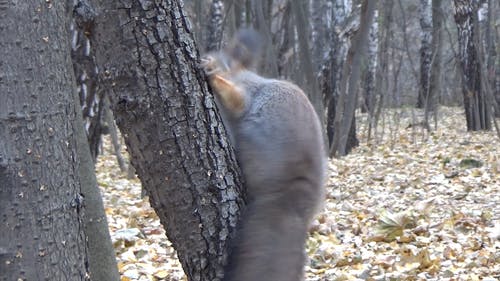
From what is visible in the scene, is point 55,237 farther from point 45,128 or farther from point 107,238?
point 107,238

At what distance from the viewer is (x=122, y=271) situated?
17.8 ft

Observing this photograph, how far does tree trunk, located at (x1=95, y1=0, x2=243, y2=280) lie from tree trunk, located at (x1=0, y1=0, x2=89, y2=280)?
25cm

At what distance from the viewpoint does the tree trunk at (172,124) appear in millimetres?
2750

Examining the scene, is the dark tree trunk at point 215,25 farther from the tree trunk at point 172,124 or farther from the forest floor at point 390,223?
the tree trunk at point 172,124

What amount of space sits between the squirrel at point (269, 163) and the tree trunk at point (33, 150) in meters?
0.56

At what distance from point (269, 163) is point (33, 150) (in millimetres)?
858

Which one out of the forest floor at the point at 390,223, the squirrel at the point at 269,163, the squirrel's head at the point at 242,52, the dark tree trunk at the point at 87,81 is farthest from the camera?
the dark tree trunk at the point at 87,81

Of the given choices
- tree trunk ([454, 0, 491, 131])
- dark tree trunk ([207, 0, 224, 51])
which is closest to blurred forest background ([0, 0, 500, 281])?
tree trunk ([454, 0, 491, 131])

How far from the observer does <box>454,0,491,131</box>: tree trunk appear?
1638 cm

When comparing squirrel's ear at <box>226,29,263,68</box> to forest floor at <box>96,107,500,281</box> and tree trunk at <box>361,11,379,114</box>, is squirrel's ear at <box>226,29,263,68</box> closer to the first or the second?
forest floor at <box>96,107,500,281</box>

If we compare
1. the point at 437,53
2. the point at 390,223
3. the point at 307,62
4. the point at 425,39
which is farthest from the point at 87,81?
the point at 425,39

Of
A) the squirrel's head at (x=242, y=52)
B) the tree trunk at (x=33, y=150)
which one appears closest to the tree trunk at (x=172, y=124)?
the tree trunk at (x=33, y=150)

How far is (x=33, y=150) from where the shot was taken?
8.14ft

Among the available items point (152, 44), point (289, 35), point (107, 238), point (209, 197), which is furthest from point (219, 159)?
point (289, 35)
